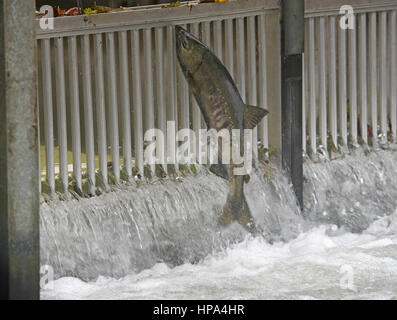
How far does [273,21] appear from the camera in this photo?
7863 mm

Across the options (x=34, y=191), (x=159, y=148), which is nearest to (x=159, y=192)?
(x=159, y=148)

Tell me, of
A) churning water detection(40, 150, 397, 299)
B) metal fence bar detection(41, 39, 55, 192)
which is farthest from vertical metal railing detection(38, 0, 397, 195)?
churning water detection(40, 150, 397, 299)

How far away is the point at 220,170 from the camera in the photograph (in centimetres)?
754

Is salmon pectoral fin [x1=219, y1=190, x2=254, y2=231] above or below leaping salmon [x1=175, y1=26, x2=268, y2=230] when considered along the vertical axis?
below

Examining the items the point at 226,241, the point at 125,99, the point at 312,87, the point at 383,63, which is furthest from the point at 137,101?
the point at 383,63

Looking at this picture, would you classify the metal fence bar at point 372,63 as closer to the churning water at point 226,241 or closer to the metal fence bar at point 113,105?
the churning water at point 226,241

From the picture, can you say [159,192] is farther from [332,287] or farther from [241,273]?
[332,287]

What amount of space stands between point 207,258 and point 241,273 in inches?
18.9

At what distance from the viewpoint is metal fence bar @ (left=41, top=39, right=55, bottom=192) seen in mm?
6598

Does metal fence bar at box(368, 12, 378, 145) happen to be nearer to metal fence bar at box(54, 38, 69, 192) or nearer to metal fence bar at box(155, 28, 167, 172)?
metal fence bar at box(155, 28, 167, 172)

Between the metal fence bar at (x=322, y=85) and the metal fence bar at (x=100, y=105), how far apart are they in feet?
6.94

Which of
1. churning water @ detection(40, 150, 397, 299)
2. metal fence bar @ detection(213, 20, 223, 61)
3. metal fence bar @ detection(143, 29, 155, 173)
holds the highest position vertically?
metal fence bar @ detection(213, 20, 223, 61)

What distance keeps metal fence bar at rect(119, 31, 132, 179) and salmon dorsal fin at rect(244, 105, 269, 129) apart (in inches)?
40.0
